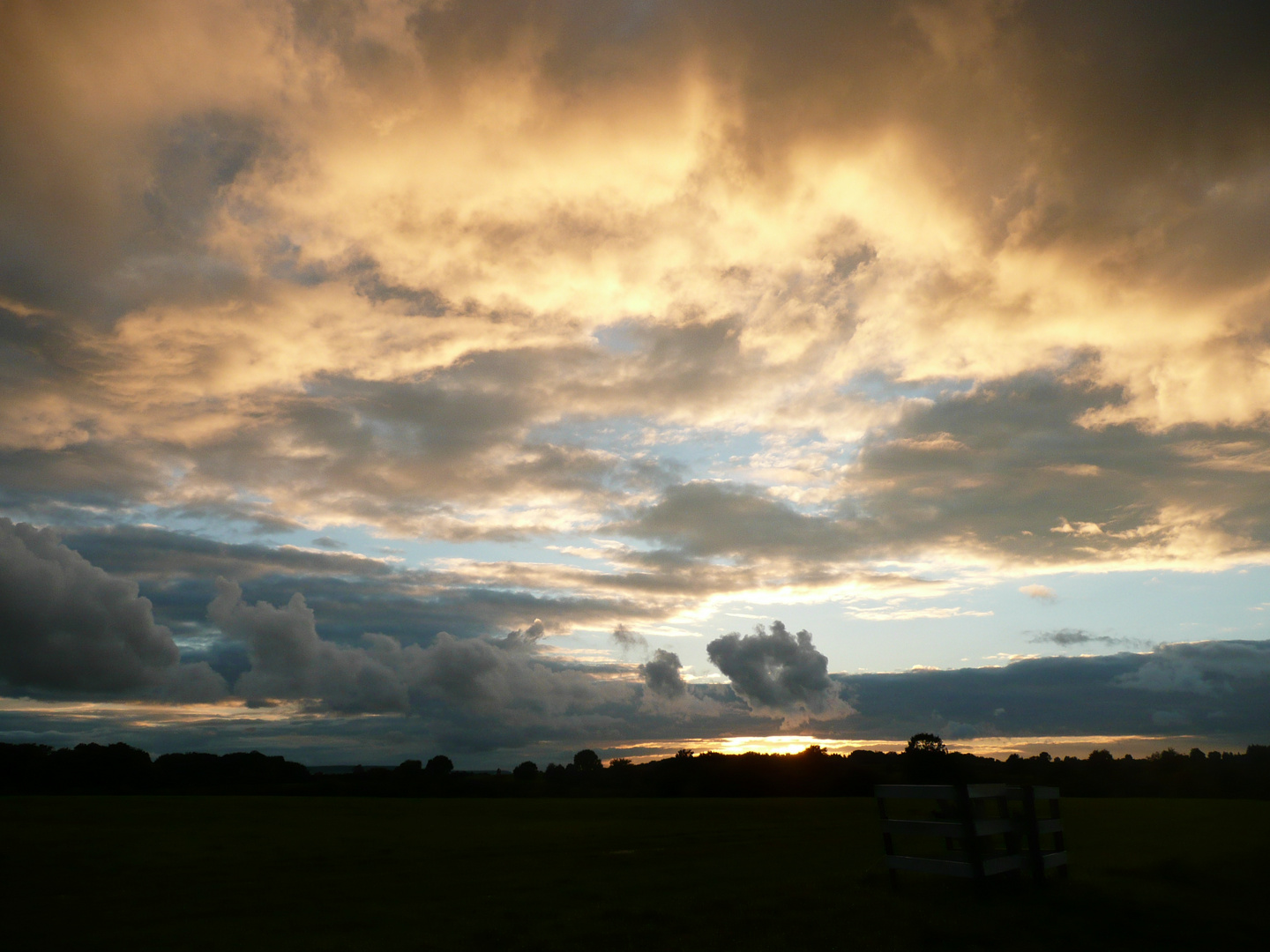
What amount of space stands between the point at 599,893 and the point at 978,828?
9.65 m

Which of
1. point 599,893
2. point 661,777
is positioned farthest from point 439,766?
point 599,893

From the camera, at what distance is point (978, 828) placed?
717 inches

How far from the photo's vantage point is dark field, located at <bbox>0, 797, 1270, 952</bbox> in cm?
1527

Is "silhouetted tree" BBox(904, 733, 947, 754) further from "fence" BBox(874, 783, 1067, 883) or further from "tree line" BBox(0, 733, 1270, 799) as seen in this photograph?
"fence" BBox(874, 783, 1067, 883)

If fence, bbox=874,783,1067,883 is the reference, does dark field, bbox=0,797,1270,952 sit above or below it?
below

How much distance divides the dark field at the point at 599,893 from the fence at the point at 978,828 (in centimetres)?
61

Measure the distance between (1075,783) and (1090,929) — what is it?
118 metres

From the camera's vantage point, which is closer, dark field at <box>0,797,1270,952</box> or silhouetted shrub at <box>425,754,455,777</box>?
dark field at <box>0,797,1270,952</box>

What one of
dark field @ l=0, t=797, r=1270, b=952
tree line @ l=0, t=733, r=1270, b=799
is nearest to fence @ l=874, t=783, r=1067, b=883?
dark field @ l=0, t=797, r=1270, b=952

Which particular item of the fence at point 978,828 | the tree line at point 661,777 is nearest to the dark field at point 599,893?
the fence at point 978,828

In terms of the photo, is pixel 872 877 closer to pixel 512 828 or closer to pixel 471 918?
pixel 471 918

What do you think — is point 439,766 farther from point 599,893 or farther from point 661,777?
point 599,893

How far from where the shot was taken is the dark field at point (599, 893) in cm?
1527

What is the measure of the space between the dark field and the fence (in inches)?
23.9
